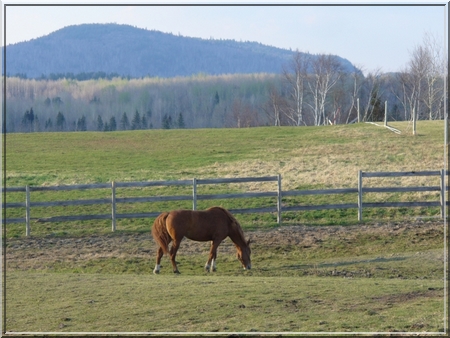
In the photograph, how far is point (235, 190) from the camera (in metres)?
23.4

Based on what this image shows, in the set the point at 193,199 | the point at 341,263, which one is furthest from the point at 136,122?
the point at 341,263

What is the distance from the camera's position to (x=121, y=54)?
10969 cm

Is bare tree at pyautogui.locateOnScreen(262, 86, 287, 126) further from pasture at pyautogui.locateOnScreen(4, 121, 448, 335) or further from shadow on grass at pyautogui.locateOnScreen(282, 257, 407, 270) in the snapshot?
shadow on grass at pyautogui.locateOnScreen(282, 257, 407, 270)

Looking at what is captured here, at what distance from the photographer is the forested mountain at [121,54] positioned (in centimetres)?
10131

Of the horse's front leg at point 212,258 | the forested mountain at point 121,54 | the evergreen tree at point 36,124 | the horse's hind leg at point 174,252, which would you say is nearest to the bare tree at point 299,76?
the evergreen tree at point 36,124

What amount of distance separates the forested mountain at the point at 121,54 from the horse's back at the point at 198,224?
8997 centimetres

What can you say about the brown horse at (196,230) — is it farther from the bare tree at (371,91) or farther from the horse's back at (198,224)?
the bare tree at (371,91)

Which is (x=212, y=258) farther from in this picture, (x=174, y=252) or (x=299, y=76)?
(x=299, y=76)

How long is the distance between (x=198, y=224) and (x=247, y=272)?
4.43 ft

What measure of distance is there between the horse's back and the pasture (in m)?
0.79

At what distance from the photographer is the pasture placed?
8172 millimetres

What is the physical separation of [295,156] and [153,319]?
26896mm

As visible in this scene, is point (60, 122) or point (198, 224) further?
point (60, 122)

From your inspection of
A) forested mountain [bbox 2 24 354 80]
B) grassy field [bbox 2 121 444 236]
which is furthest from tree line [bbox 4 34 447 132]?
grassy field [bbox 2 121 444 236]
